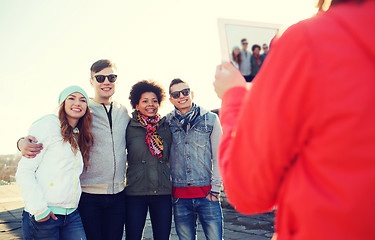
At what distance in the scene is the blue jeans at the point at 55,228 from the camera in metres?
2.58

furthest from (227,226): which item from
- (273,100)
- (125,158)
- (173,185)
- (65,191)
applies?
(273,100)

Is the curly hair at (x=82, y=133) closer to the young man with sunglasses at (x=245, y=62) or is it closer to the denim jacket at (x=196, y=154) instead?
the denim jacket at (x=196, y=154)

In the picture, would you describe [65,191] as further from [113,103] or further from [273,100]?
[273,100]

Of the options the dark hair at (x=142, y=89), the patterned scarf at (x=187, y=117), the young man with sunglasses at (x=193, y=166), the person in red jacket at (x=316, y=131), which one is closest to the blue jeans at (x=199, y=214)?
the young man with sunglasses at (x=193, y=166)

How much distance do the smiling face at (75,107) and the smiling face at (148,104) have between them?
0.71 meters

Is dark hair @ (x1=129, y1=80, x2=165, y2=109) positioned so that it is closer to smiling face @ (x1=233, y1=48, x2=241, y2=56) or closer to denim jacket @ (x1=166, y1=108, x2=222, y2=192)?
denim jacket @ (x1=166, y1=108, x2=222, y2=192)

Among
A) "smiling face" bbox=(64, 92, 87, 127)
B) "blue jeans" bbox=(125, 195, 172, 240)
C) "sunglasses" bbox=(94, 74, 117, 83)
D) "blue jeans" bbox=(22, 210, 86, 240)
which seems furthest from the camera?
"sunglasses" bbox=(94, 74, 117, 83)

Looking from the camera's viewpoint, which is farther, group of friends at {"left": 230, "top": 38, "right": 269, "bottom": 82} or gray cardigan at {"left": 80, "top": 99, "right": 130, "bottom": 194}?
gray cardigan at {"left": 80, "top": 99, "right": 130, "bottom": 194}

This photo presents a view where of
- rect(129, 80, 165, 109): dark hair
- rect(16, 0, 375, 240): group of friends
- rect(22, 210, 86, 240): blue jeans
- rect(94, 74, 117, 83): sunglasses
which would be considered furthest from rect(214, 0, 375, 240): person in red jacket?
rect(129, 80, 165, 109): dark hair

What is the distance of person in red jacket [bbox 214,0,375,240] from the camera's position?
65 cm

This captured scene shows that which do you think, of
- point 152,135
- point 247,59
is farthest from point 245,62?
point 152,135

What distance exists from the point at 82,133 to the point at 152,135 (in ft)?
2.39

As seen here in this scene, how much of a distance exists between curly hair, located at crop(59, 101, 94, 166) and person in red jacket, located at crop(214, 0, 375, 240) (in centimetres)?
247

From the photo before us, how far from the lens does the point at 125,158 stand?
3.43 metres
